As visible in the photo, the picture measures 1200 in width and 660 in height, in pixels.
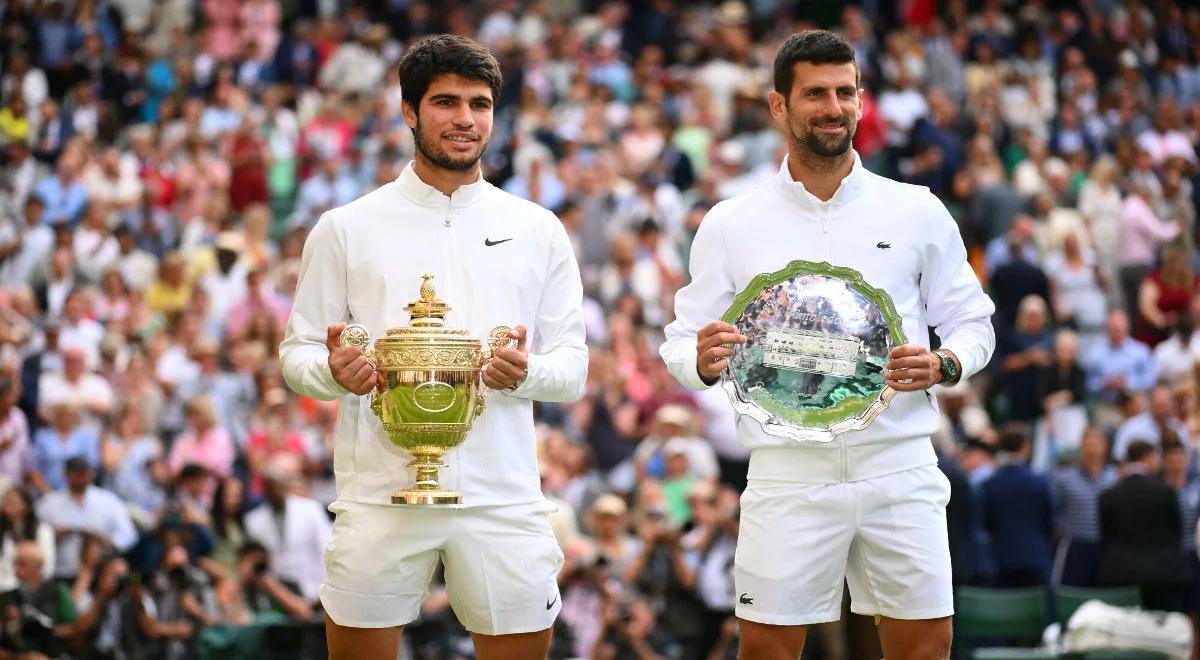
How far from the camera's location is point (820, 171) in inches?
241

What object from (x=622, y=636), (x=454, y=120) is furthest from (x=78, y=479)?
(x=454, y=120)

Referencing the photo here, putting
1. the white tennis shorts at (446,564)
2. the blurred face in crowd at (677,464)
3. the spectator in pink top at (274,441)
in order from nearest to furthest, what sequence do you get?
the white tennis shorts at (446,564)
the spectator in pink top at (274,441)
the blurred face in crowd at (677,464)

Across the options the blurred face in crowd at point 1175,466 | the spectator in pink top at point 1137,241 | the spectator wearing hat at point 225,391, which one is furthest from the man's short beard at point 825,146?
the spectator in pink top at point 1137,241

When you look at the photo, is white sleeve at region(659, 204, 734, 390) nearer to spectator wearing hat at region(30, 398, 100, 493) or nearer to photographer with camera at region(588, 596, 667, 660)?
photographer with camera at region(588, 596, 667, 660)

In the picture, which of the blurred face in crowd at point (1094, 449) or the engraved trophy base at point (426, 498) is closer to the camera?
the engraved trophy base at point (426, 498)

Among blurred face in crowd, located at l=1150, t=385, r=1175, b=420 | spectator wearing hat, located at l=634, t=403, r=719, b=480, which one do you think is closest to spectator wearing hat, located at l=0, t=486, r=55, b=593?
spectator wearing hat, located at l=634, t=403, r=719, b=480

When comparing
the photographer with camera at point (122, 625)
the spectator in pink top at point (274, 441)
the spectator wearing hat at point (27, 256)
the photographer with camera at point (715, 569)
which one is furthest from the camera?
the spectator wearing hat at point (27, 256)

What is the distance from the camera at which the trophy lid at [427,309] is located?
575cm

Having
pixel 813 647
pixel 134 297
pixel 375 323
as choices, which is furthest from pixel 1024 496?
pixel 375 323

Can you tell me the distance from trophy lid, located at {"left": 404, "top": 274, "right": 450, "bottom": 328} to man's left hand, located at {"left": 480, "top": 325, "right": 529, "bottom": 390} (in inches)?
7.6

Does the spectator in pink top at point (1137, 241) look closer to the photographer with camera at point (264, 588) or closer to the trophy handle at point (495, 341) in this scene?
the photographer with camera at point (264, 588)

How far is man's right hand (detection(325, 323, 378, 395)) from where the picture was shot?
5660 mm

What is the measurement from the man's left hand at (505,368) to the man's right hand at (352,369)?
328mm

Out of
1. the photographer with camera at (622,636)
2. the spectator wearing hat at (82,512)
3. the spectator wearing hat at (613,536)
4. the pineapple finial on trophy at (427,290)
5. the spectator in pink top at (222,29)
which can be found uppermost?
the spectator in pink top at (222,29)
